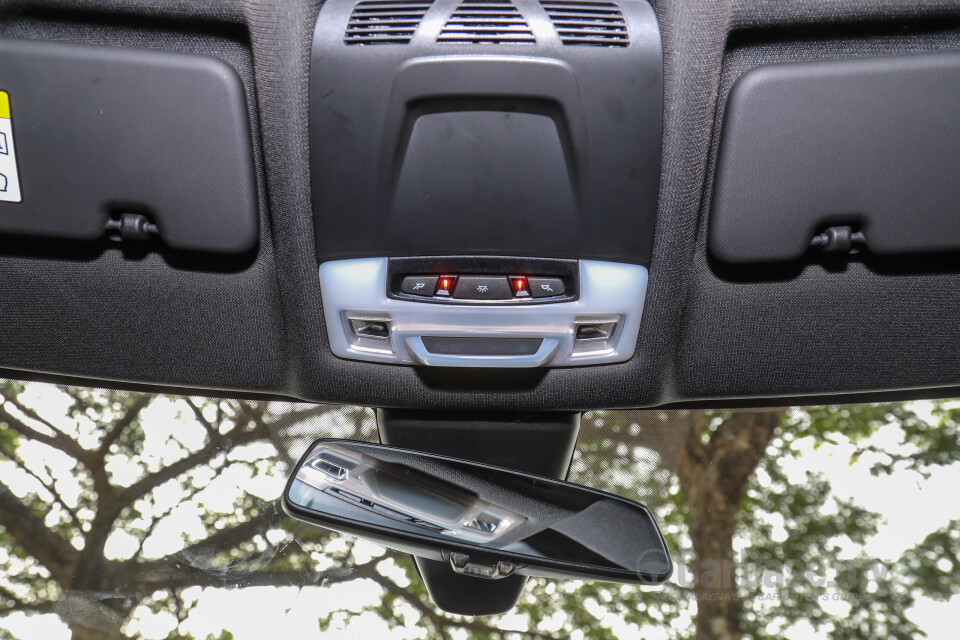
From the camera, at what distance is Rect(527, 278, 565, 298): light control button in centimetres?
107

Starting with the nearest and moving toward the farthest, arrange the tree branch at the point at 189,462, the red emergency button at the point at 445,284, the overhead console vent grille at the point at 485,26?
the overhead console vent grille at the point at 485,26, the red emergency button at the point at 445,284, the tree branch at the point at 189,462

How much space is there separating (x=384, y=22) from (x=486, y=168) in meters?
0.26

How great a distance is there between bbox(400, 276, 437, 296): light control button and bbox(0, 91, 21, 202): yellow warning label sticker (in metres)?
0.65

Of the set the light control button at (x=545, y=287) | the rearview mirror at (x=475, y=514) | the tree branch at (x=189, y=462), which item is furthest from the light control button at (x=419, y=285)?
the tree branch at (x=189, y=462)

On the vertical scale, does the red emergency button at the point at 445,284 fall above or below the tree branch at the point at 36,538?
above

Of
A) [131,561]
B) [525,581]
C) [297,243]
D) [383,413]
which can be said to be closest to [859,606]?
[525,581]

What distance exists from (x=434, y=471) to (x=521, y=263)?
1.33 ft

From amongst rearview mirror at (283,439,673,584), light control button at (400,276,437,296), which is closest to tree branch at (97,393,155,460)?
rearview mirror at (283,439,673,584)

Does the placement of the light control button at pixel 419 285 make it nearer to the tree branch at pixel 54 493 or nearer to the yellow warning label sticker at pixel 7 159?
the yellow warning label sticker at pixel 7 159

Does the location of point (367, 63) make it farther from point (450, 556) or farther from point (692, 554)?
point (692, 554)

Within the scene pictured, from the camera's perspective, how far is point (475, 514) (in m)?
1.14

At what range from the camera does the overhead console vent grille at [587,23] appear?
979 millimetres

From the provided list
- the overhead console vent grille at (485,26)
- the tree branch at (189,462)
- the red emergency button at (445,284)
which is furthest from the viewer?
the tree branch at (189,462)

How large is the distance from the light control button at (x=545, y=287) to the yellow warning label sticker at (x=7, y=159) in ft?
2.78
